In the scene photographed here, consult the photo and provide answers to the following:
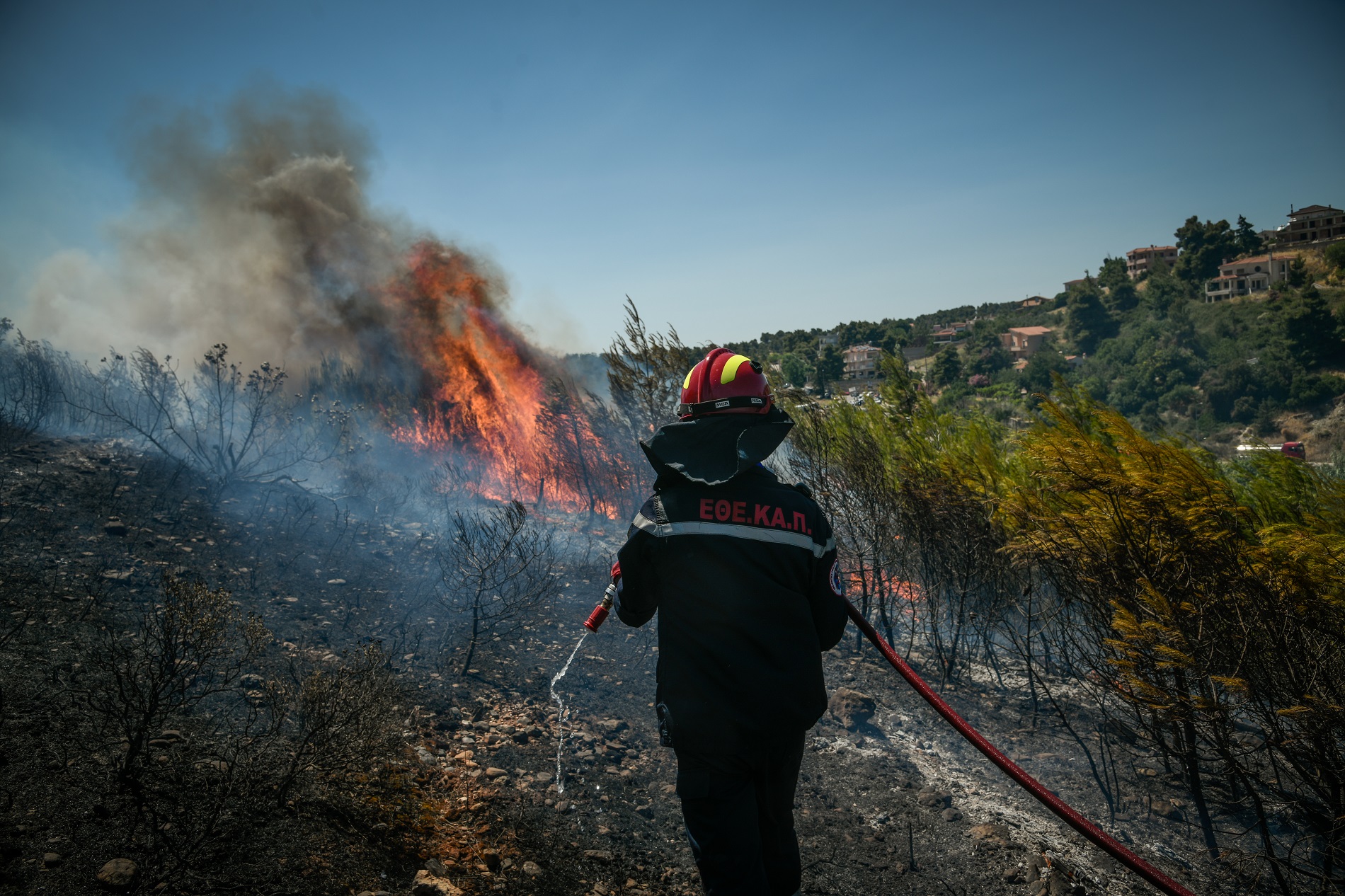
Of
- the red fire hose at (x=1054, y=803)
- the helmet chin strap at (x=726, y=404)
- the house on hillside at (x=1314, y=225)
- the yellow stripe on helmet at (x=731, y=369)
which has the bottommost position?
the red fire hose at (x=1054, y=803)

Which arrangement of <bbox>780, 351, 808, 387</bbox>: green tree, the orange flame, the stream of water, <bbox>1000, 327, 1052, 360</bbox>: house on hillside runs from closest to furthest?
1. the stream of water
2. the orange flame
3. <bbox>780, 351, 808, 387</bbox>: green tree
4. <bbox>1000, 327, 1052, 360</bbox>: house on hillside

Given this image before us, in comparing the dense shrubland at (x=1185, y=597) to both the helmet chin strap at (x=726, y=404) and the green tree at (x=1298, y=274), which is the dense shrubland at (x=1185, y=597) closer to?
the helmet chin strap at (x=726, y=404)

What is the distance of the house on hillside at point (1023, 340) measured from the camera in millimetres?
69812

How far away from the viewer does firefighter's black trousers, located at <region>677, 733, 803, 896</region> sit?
7.13 ft

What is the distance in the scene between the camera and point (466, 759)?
4.50 meters

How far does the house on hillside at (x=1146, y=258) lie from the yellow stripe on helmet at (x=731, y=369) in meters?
97.5

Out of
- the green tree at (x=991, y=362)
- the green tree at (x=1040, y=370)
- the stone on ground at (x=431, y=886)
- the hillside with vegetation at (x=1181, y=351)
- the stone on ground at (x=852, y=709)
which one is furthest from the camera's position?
the green tree at (x=991, y=362)

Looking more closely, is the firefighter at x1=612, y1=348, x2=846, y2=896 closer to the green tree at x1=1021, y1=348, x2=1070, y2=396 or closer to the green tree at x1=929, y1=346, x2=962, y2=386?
the green tree at x1=1021, y1=348, x2=1070, y2=396

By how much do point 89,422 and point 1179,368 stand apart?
68.2m

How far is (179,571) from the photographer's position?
22.4ft

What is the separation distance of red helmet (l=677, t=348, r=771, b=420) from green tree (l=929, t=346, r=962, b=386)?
66.1m

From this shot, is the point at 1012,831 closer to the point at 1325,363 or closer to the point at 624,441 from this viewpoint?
the point at 624,441

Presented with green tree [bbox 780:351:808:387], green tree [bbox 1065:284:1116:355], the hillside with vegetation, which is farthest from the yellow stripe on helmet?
green tree [bbox 1065:284:1116:355]

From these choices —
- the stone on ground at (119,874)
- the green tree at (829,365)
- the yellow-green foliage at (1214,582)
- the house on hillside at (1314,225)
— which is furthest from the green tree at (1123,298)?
the stone on ground at (119,874)
